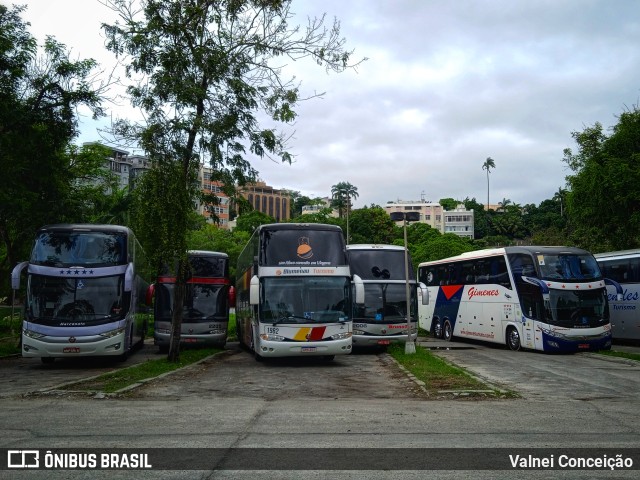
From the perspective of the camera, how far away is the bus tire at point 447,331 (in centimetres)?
2945

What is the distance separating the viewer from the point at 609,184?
2419 centimetres

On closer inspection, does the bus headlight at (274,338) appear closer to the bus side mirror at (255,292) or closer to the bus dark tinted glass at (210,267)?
the bus side mirror at (255,292)

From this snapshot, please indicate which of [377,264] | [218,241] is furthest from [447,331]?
[218,241]

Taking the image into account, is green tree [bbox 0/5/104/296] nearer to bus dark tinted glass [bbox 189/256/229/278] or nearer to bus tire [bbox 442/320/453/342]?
bus dark tinted glass [bbox 189/256/229/278]

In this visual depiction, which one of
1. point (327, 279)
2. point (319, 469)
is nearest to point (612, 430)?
point (319, 469)

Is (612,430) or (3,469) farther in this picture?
(612,430)

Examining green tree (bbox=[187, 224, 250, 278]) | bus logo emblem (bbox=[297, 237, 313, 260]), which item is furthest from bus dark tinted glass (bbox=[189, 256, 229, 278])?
green tree (bbox=[187, 224, 250, 278])

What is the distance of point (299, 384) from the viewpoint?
46.0 feet

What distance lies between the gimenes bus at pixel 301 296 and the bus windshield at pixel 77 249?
442 cm

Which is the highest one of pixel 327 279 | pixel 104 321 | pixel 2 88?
pixel 2 88

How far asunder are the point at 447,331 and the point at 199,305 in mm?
12841

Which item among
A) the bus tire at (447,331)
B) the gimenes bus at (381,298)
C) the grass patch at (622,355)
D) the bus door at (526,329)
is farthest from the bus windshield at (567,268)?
the bus tire at (447,331)

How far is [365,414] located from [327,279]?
8.10 m

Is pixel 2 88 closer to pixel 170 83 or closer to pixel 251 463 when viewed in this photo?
pixel 170 83
